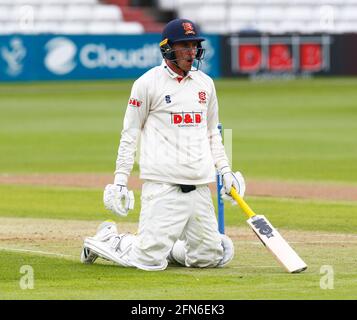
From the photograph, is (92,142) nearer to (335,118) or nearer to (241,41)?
(335,118)

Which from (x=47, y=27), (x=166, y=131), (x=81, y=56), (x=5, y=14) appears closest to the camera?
(x=166, y=131)

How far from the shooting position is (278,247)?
943cm

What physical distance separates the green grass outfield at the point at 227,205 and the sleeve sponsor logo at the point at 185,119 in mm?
1157

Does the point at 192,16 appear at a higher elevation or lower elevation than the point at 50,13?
lower

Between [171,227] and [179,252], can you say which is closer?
[171,227]

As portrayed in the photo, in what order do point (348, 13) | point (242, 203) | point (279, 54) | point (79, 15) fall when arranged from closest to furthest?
1. point (242, 203)
2. point (279, 54)
3. point (79, 15)
4. point (348, 13)

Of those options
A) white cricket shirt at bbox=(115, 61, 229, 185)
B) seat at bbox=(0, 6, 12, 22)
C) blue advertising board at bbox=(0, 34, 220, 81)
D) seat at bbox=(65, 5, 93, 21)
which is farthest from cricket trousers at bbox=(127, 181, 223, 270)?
seat at bbox=(65, 5, 93, 21)

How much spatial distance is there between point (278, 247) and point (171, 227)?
2.77 ft

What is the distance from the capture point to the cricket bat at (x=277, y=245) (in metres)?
9.30

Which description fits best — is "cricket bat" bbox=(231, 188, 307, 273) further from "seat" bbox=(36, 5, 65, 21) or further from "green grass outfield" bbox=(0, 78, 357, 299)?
"seat" bbox=(36, 5, 65, 21)

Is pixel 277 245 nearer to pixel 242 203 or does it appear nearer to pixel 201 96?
pixel 242 203

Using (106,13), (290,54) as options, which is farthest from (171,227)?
(106,13)

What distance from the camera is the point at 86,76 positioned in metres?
40.3

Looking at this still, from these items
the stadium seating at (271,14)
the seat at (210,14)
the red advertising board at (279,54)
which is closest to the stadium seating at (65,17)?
the stadium seating at (271,14)
